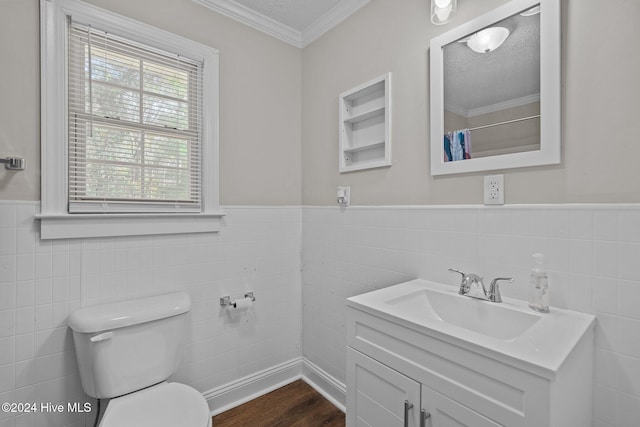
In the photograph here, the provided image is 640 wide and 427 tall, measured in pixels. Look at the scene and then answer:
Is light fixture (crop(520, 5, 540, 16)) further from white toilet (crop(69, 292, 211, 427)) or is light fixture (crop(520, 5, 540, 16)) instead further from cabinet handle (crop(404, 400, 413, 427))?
white toilet (crop(69, 292, 211, 427))

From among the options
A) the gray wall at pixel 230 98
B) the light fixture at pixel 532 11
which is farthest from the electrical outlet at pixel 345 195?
the light fixture at pixel 532 11

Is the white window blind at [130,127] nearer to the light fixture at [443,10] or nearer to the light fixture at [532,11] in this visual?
the light fixture at [443,10]

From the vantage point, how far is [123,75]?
1545 millimetres

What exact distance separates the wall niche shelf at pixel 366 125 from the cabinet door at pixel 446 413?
1088 mm

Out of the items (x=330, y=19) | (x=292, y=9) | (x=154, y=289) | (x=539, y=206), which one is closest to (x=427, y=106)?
(x=539, y=206)

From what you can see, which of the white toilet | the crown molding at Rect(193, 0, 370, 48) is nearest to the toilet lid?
the white toilet

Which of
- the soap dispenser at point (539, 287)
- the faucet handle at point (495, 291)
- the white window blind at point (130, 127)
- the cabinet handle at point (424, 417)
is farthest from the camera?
the white window blind at point (130, 127)

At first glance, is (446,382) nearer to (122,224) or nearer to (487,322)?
(487,322)

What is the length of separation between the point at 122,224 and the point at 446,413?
1.60 m

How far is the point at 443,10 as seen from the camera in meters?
1.29

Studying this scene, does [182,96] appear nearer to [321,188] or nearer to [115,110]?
[115,110]

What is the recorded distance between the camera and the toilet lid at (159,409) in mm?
1167

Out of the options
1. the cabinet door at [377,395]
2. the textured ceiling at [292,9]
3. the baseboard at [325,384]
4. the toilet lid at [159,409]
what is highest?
the textured ceiling at [292,9]

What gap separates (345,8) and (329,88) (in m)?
0.47
